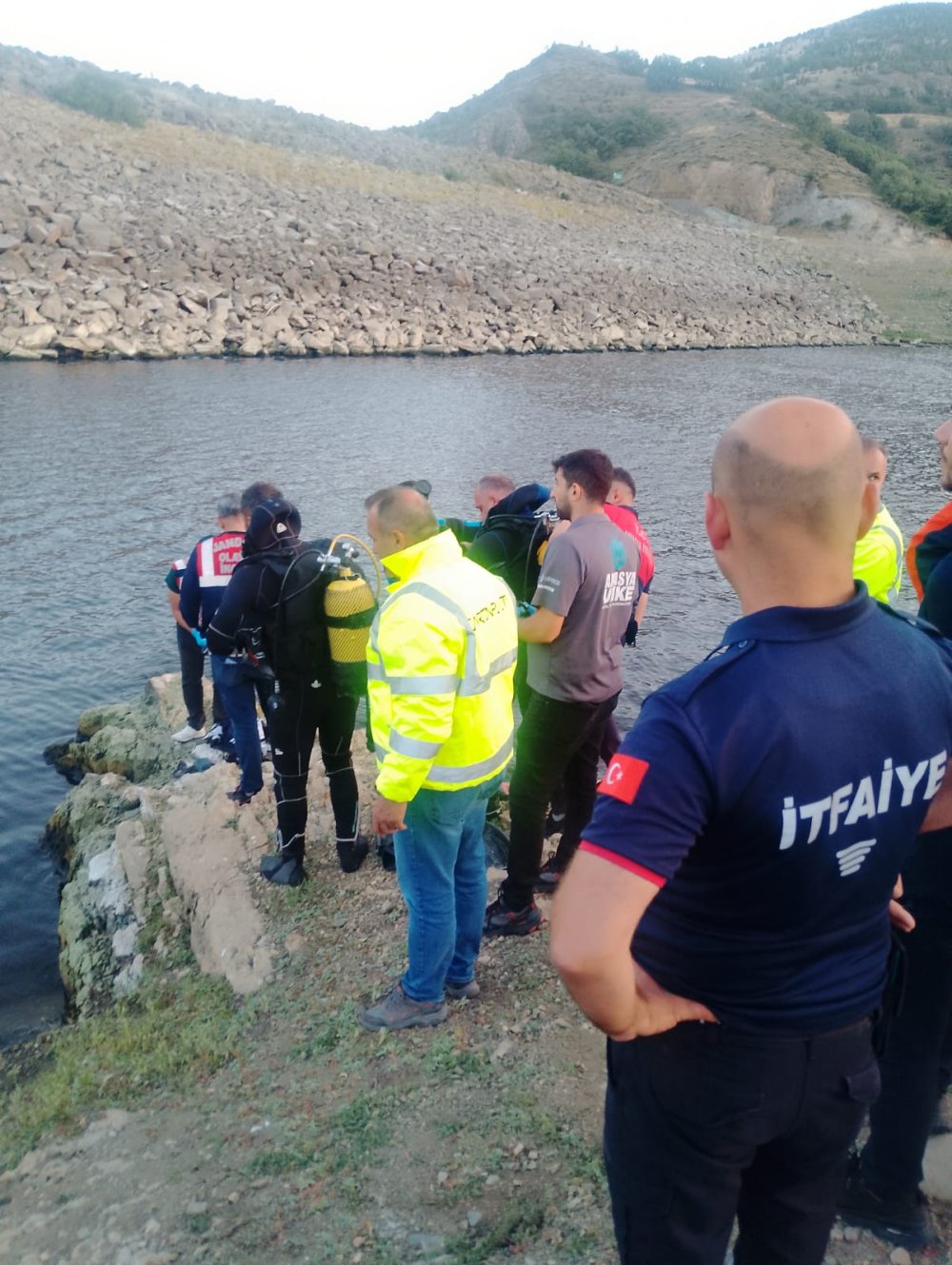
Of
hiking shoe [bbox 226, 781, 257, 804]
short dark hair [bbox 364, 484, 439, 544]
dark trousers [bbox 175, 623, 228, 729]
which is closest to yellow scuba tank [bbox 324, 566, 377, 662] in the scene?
short dark hair [bbox 364, 484, 439, 544]

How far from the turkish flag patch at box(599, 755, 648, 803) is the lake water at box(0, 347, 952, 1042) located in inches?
196

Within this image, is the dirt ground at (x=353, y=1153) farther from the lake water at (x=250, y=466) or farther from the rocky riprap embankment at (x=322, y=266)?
the rocky riprap embankment at (x=322, y=266)

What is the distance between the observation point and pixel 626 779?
5.25 feet

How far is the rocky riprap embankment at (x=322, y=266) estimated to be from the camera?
28.9 m

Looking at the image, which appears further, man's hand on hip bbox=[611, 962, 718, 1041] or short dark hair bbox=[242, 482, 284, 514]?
short dark hair bbox=[242, 482, 284, 514]

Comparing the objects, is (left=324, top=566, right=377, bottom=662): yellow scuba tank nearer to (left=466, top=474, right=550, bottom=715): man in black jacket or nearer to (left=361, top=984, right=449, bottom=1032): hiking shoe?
(left=466, top=474, right=550, bottom=715): man in black jacket

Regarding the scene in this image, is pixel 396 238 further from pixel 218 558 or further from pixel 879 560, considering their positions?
pixel 879 560

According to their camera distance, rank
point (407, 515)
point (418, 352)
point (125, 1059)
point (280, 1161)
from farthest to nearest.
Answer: point (418, 352) → point (125, 1059) → point (407, 515) → point (280, 1161)

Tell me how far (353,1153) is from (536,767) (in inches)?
72.2

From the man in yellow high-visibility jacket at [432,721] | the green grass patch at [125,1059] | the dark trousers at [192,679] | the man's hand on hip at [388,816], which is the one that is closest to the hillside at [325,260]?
the dark trousers at [192,679]

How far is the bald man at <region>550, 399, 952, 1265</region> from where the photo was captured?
1592mm

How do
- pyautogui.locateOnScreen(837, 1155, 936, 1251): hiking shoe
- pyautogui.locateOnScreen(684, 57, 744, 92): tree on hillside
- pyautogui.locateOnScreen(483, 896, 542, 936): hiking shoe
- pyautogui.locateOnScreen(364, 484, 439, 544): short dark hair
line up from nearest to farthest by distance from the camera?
pyautogui.locateOnScreen(837, 1155, 936, 1251): hiking shoe
pyautogui.locateOnScreen(364, 484, 439, 544): short dark hair
pyautogui.locateOnScreen(483, 896, 542, 936): hiking shoe
pyautogui.locateOnScreen(684, 57, 744, 92): tree on hillside

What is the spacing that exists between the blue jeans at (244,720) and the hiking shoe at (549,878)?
2.10m

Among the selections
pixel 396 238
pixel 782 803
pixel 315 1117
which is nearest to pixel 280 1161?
pixel 315 1117
